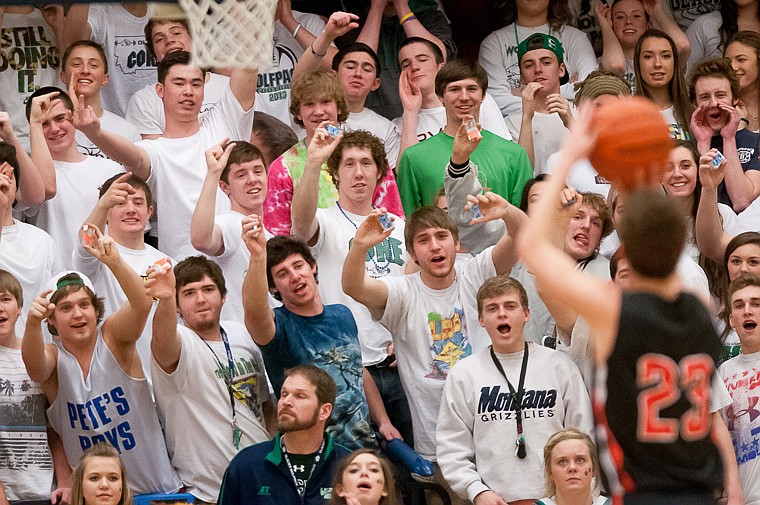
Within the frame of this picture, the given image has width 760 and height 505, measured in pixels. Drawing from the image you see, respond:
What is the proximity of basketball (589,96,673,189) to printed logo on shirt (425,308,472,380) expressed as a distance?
3844mm

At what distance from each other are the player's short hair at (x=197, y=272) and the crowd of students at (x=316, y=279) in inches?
0.7

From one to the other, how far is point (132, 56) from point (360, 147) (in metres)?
2.66

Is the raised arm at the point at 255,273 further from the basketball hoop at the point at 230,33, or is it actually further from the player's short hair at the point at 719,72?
the player's short hair at the point at 719,72

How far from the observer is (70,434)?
25.5 feet

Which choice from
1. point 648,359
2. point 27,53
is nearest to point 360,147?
point 27,53

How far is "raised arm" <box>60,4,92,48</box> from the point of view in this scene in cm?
989

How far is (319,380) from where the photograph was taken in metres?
7.53

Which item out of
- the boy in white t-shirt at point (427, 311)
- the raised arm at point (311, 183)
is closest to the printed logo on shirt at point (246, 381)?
the boy in white t-shirt at point (427, 311)

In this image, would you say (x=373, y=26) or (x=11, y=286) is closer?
(x=11, y=286)

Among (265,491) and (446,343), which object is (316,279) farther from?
(265,491)

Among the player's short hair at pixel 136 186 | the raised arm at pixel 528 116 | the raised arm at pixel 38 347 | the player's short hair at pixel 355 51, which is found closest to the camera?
the raised arm at pixel 38 347

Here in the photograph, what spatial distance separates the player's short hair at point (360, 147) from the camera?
8703 millimetres

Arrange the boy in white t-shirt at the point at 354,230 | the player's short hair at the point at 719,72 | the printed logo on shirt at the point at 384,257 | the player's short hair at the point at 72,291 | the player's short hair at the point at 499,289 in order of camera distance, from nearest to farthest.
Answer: the player's short hair at the point at 72,291
the player's short hair at the point at 499,289
the boy in white t-shirt at the point at 354,230
the printed logo on shirt at the point at 384,257
the player's short hair at the point at 719,72

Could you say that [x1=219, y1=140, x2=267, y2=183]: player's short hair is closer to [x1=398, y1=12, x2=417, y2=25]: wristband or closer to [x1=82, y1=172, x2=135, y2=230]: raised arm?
[x1=82, y1=172, x2=135, y2=230]: raised arm
